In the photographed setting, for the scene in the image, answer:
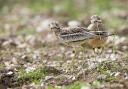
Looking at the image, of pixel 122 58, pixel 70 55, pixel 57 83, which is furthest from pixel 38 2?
pixel 57 83

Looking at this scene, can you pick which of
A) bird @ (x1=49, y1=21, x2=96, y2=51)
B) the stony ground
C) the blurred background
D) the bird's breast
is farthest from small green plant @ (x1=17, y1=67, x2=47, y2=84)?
the blurred background

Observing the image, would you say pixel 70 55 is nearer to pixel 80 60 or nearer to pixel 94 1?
pixel 80 60

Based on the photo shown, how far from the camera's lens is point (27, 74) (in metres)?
8.76

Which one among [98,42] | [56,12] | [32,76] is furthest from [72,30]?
[56,12]

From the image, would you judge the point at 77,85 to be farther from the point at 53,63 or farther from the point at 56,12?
the point at 56,12

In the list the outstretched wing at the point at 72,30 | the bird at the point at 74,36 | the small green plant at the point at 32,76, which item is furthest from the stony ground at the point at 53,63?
the outstretched wing at the point at 72,30

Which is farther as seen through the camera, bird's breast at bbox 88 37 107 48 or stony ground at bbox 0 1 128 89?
bird's breast at bbox 88 37 107 48

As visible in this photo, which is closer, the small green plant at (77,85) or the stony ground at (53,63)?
the small green plant at (77,85)

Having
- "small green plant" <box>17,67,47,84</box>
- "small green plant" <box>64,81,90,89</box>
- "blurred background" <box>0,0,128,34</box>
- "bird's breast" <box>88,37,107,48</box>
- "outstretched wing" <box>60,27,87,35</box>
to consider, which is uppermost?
"blurred background" <box>0,0,128,34</box>

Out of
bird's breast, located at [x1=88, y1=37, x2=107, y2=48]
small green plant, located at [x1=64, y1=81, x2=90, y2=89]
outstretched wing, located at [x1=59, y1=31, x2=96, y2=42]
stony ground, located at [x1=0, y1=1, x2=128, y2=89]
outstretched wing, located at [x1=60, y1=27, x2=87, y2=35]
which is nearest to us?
small green plant, located at [x1=64, y1=81, x2=90, y2=89]

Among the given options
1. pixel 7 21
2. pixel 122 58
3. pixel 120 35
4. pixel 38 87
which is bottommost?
pixel 38 87

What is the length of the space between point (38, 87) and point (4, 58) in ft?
7.78

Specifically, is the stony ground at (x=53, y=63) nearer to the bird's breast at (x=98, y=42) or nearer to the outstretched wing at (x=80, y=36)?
the bird's breast at (x=98, y=42)

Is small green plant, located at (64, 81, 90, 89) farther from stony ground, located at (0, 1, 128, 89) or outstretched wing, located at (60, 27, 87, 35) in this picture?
outstretched wing, located at (60, 27, 87, 35)
